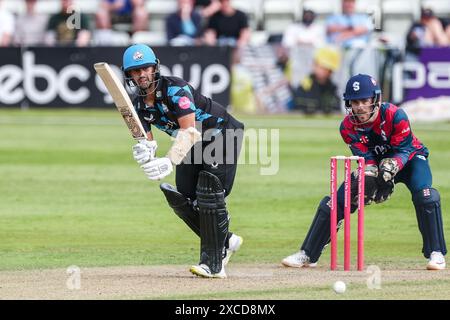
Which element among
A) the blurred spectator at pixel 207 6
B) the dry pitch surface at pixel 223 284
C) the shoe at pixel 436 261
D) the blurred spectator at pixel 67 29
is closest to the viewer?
the dry pitch surface at pixel 223 284

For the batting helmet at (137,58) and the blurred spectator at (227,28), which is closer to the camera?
the batting helmet at (137,58)

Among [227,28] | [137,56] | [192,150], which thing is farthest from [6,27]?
[137,56]

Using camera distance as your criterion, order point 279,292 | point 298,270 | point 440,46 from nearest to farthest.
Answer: point 279,292 < point 298,270 < point 440,46

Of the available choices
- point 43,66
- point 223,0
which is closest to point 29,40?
point 43,66

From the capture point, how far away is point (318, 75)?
2125cm

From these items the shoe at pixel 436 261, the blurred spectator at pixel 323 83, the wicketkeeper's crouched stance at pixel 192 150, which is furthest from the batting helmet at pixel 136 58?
the blurred spectator at pixel 323 83

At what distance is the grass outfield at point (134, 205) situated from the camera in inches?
394

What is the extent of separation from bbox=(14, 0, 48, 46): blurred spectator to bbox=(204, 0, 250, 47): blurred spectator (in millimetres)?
3356

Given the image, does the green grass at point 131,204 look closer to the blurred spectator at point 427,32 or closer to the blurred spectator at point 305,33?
the blurred spectator at point 427,32

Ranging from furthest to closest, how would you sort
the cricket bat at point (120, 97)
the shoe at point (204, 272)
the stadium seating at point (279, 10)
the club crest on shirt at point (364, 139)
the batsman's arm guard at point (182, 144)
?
the stadium seating at point (279, 10) < the club crest on shirt at point (364, 139) < the shoe at point (204, 272) < the batsman's arm guard at point (182, 144) < the cricket bat at point (120, 97)

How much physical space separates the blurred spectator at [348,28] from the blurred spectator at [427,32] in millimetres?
848

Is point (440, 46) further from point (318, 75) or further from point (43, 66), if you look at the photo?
point (43, 66)

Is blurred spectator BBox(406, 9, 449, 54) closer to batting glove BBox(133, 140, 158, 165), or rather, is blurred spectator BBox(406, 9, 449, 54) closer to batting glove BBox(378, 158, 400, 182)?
batting glove BBox(378, 158, 400, 182)

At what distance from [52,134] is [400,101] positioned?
6145mm
